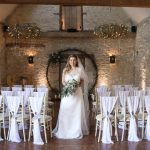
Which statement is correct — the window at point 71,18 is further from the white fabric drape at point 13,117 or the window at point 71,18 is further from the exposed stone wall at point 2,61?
the white fabric drape at point 13,117

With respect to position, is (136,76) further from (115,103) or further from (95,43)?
(115,103)

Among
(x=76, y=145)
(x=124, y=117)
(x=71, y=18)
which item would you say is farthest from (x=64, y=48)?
(x=76, y=145)

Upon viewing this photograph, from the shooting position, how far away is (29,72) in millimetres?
14305

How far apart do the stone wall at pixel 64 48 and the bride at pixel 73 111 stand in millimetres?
6702

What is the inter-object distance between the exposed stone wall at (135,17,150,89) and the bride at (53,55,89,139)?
445 centimetres

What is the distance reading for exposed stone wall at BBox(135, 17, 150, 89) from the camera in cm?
1179

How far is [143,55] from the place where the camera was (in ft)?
41.2

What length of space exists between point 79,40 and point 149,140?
801 cm

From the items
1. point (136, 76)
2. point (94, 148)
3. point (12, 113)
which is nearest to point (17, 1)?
point (12, 113)

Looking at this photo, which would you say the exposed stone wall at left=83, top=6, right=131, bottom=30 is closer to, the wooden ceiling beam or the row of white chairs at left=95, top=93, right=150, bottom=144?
the wooden ceiling beam

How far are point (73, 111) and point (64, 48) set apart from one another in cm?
720

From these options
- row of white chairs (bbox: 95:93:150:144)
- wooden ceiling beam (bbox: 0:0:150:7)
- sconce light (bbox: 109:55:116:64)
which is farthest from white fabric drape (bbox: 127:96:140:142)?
sconce light (bbox: 109:55:116:64)

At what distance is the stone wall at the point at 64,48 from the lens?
14.3m

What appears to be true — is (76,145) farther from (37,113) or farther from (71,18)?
(71,18)
